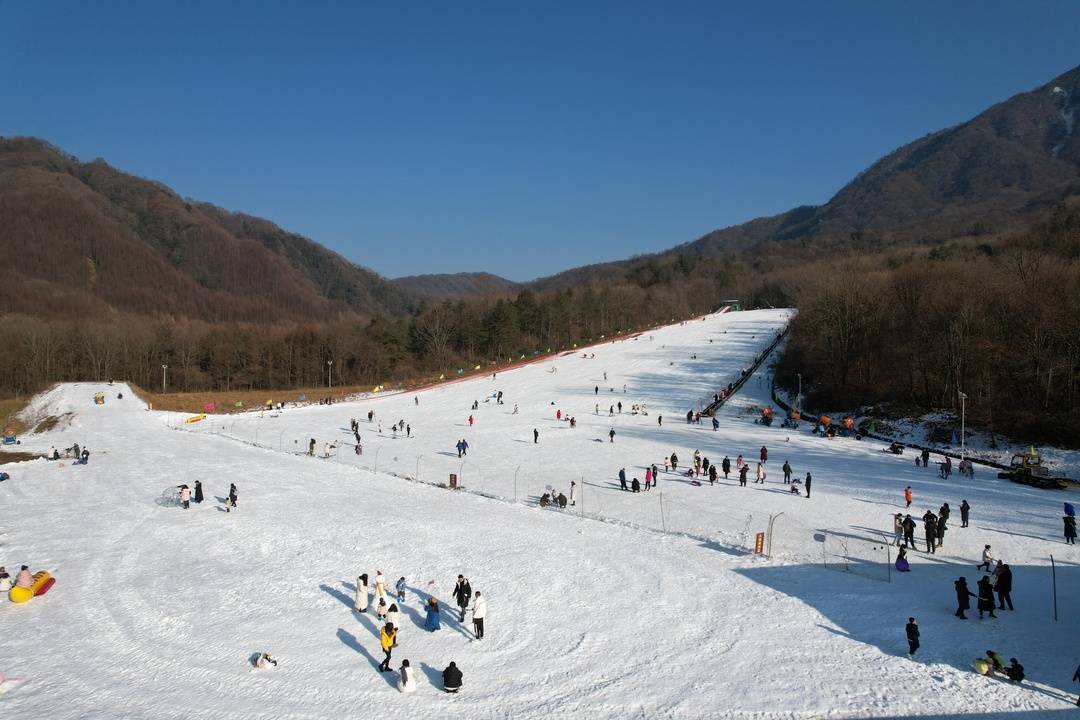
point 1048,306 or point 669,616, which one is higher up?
point 1048,306

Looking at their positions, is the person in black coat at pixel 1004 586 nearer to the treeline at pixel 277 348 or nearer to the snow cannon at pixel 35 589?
the snow cannon at pixel 35 589

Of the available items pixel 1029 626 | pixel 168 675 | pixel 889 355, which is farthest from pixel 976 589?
pixel 889 355

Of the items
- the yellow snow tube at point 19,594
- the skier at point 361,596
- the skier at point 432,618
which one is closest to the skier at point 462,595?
the skier at point 432,618

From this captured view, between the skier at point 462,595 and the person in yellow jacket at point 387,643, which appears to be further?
the skier at point 462,595

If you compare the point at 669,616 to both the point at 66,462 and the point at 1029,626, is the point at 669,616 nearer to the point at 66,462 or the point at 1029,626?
the point at 1029,626

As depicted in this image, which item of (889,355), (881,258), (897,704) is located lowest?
(897,704)

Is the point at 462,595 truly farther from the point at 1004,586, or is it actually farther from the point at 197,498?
the point at 197,498

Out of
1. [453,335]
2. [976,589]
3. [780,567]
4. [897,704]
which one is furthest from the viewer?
[453,335]
